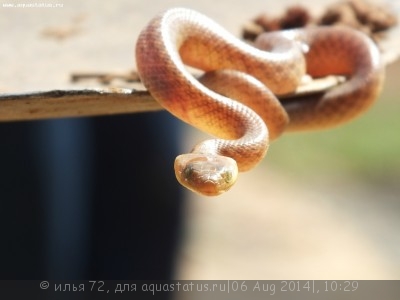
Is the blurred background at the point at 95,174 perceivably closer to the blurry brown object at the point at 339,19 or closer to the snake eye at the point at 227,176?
the blurry brown object at the point at 339,19

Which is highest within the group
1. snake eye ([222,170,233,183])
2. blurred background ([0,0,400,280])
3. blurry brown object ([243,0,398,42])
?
snake eye ([222,170,233,183])

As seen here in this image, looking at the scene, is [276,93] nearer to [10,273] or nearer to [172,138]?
[172,138]

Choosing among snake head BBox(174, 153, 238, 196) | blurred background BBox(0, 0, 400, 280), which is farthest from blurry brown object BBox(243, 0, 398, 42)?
snake head BBox(174, 153, 238, 196)

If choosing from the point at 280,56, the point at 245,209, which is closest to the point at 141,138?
the point at 280,56

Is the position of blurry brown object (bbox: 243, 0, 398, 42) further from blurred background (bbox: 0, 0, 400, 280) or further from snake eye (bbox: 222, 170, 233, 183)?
snake eye (bbox: 222, 170, 233, 183)

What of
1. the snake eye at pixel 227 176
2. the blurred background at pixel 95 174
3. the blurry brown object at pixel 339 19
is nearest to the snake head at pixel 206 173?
the snake eye at pixel 227 176

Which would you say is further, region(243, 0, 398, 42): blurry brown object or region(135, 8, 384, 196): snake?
region(243, 0, 398, 42): blurry brown object

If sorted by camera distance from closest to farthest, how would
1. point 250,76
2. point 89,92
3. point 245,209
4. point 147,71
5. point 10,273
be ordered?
1. point 89,92
2. point 147,71
3. point 250,76
4. point 10,273
5. point 245,209

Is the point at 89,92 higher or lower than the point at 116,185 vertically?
higher
